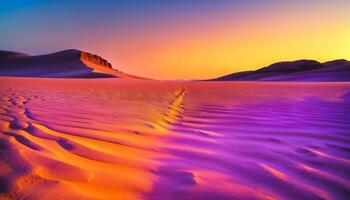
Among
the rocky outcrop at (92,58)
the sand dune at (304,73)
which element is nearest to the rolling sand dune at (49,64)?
the rocky outcrop at (92,58)

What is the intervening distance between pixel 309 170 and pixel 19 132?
2245 millimetres

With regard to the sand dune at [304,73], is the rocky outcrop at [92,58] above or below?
above

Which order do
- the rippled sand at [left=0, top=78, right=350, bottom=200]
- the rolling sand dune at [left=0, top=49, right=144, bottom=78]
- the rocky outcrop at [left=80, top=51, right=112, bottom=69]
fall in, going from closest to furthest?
the rippled sand at [left=0, top=78, right=350, bottom=200] < the rolling sand dune at [left=0, top=49, right=144, bottom=78] < the rocky outcrop at [left=80, top=51, right=112, bottom=69]

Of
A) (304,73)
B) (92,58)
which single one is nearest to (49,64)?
(92,58)

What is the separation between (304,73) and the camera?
35875 millimetres

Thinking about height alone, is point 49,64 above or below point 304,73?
above

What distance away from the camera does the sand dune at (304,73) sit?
96.8 feet

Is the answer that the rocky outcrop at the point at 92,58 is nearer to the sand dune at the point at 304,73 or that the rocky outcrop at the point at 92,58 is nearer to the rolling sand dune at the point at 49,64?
the rolling sand dune at the point at 49,64

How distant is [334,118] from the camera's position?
3.67 m

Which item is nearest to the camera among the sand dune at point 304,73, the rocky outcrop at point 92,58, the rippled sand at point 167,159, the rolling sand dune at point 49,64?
the rippled sand at point 167,159

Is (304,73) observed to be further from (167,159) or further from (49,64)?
(49,64)

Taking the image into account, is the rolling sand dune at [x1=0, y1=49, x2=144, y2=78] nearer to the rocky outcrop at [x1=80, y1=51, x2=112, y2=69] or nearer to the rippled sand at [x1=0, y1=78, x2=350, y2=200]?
the rocky outcrop at [x1=80, y1=51, x2=112, y2=69]

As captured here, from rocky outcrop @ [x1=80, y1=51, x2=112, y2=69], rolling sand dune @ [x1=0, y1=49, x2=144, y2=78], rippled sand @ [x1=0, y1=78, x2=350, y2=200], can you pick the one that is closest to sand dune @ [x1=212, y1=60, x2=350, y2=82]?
rolling sand dune @ [x1=0, y1=49, x2=144, y2=78]

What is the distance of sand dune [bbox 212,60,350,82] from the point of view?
96.8 ft
